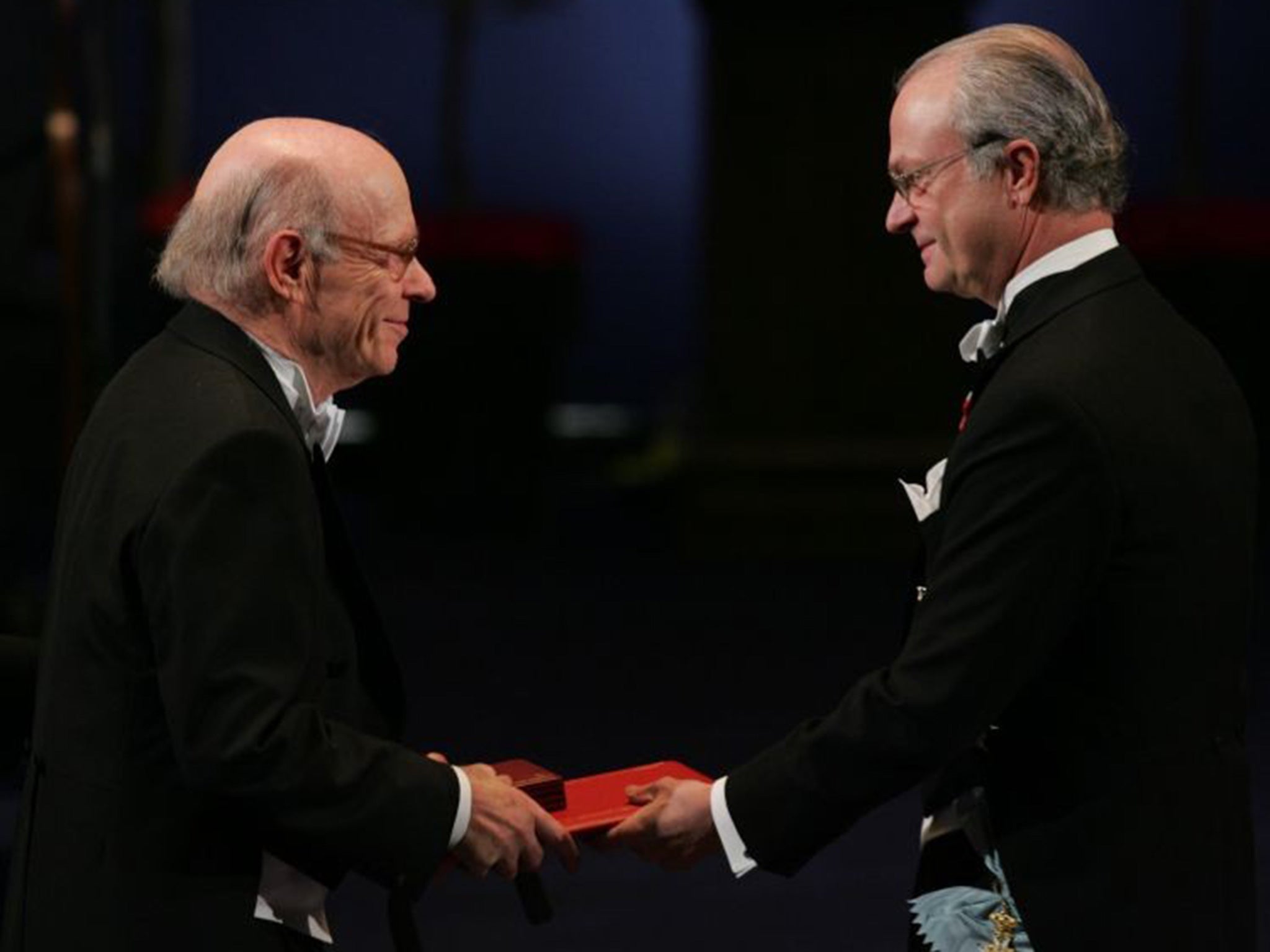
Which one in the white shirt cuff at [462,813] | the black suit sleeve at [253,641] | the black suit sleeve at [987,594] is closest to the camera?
the black suit sleeve at [253,641]

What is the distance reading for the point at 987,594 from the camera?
2.41m

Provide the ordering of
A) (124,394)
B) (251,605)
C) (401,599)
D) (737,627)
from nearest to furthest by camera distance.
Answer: (251,605) → (124,394) → (737,627) → (401,599)

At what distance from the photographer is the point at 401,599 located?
7.55 metres

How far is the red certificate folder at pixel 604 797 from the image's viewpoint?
9.12 feet

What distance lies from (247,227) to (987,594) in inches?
33.4

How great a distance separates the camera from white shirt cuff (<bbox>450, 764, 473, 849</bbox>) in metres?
2.48

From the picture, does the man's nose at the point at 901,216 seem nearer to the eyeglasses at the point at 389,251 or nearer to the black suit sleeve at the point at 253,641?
the eyeglasses at the point at 389,251

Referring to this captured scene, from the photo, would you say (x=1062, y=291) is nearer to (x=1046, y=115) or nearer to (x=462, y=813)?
(x=1046, y=115)

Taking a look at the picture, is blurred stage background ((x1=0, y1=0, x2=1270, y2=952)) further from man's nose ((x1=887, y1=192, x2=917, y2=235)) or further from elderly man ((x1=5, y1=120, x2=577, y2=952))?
man's nose ((x1=887, y1=192, x2=917, y2=235))

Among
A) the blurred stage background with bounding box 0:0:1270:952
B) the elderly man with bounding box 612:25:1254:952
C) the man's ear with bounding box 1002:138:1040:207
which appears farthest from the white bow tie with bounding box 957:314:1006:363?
the blurred stage background with bounding box 0:0:1270:952

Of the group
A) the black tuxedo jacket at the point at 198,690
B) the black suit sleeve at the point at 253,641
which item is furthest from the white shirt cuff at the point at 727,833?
the black suit sleeve at the point at 253,641

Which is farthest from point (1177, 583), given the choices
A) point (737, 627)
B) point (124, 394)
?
point (737, 627)

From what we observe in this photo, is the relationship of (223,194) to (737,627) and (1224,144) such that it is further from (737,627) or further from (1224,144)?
(1224,144)

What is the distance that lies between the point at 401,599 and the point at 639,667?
1291 mm
